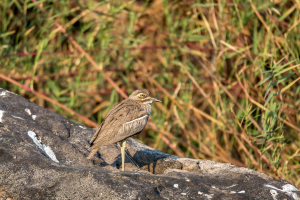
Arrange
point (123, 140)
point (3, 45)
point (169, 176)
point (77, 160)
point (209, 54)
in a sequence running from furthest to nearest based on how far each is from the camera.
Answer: point (209, 54) → point (3, 45) → point (123, 140) → point (77, 160) → point (169, 176)

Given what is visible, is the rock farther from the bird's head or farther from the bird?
the bird's head

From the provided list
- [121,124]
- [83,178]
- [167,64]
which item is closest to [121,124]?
[121,124]

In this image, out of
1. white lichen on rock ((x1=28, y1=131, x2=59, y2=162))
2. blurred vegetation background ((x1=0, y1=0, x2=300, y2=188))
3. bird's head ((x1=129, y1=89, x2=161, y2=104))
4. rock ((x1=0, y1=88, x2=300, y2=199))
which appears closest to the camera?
rock ((x1=0, y1=88, x2=300, y2=199))

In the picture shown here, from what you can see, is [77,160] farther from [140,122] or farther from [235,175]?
[235,175]

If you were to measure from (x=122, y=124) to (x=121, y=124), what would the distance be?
0.01m

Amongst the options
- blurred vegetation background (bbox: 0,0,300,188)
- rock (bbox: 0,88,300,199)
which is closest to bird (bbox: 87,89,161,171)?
rock (bbox: 0,88,300,199)

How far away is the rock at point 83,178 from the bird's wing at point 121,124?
0.29 meters

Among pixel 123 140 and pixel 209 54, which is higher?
pixel 209 54

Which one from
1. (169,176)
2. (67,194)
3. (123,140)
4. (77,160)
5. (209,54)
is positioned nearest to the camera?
(67,194)

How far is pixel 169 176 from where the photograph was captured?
150 inches

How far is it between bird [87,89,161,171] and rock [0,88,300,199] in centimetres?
25

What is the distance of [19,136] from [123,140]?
4.34ft

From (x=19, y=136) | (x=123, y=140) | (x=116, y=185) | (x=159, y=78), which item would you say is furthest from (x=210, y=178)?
(x=159, y=78)

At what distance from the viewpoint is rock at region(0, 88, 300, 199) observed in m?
3.37
